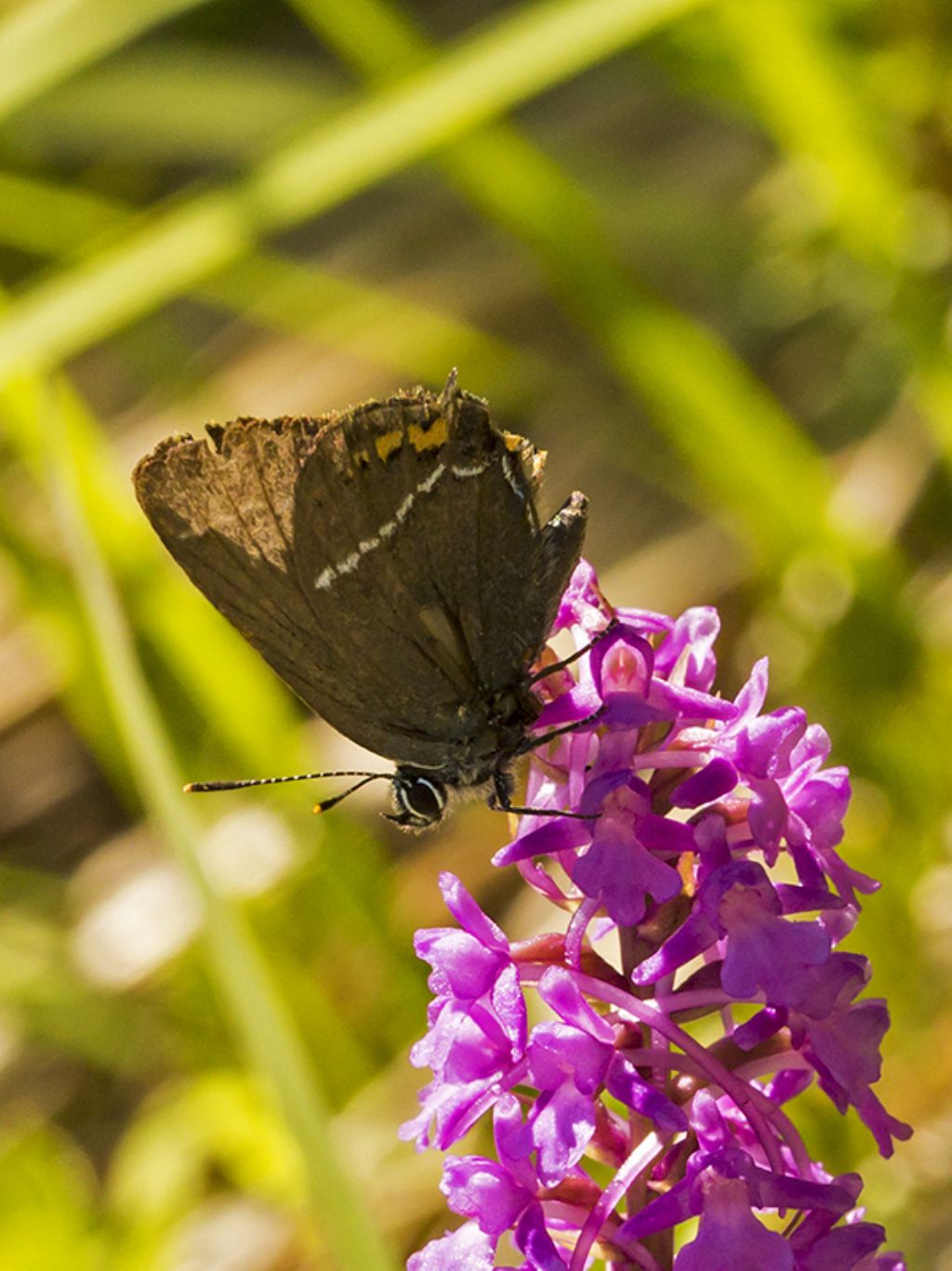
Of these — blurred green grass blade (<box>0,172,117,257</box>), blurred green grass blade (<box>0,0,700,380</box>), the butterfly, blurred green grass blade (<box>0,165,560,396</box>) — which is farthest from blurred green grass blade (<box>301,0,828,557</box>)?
the butterfly

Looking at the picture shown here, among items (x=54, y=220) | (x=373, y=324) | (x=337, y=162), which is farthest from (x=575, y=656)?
(x=54, y=220)

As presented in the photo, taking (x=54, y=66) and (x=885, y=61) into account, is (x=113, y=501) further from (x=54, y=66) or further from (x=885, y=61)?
(x=885, y=61)

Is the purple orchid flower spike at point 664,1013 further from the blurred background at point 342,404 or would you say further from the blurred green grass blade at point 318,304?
the blurred green grass blade at point 318,304

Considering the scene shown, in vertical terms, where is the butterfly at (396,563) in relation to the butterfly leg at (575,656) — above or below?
above

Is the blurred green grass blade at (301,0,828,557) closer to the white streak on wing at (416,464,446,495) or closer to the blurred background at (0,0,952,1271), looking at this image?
the blurred background at (0,0,952,1271)

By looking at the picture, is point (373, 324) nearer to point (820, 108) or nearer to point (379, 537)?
point (820, 108)

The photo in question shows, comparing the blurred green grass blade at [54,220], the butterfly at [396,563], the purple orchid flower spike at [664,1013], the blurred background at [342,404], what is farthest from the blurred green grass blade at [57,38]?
the purple orchid flower spike at [664,1013]
